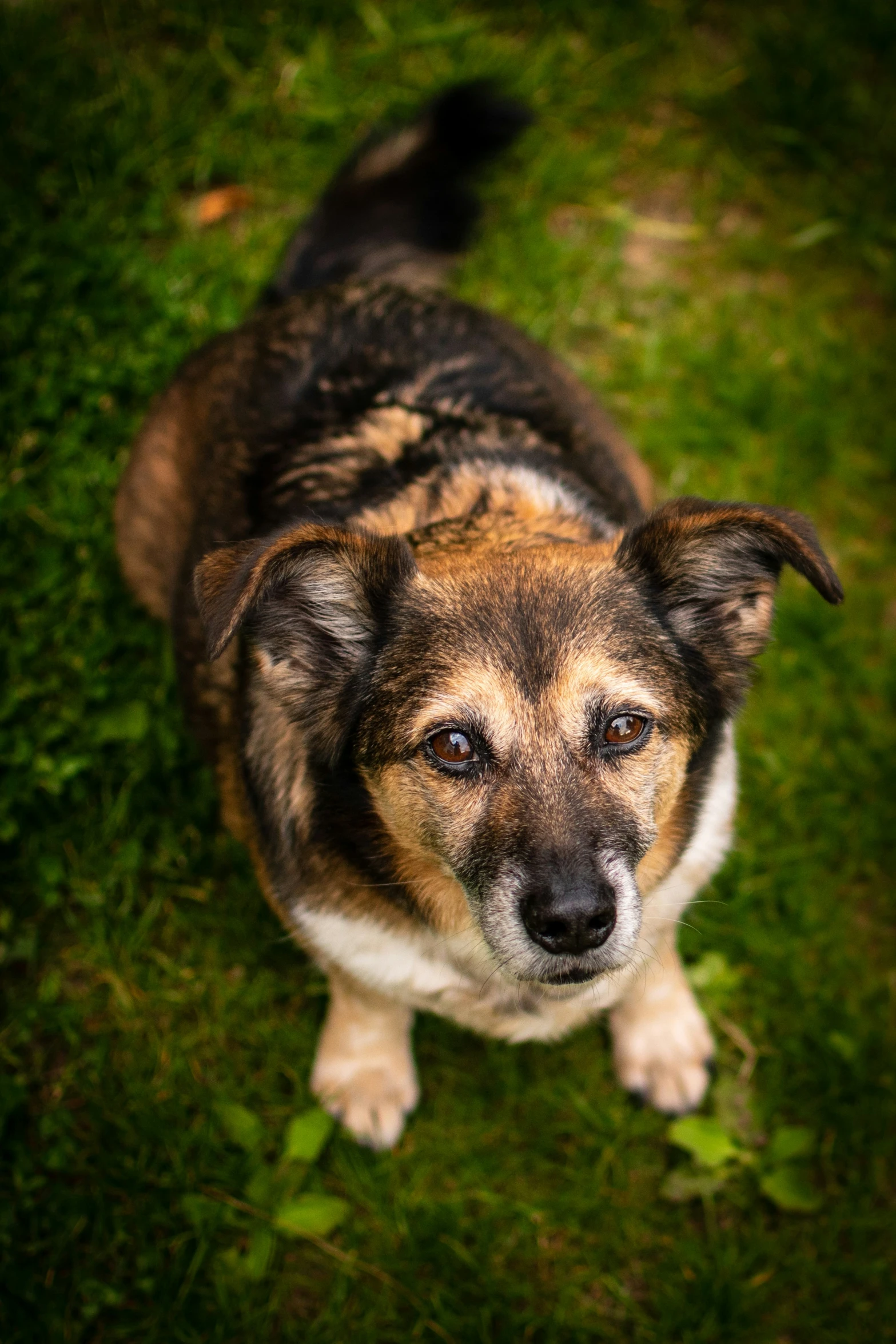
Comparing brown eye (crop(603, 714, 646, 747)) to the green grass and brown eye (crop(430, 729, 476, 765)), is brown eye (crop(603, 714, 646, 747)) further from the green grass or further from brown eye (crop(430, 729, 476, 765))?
the green grass

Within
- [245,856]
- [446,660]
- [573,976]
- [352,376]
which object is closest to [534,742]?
[446,660]

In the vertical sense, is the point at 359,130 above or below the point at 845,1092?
above

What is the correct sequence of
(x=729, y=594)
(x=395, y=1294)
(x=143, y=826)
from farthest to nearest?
(x=143, y=826)
(x=395, y=1294)
(x=729, y=594)

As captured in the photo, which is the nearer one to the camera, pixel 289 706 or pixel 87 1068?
pixel 289 706

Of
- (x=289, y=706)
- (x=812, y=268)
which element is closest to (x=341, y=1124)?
(x=289, y=706)

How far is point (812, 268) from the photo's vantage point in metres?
4.94

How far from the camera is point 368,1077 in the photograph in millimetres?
3348

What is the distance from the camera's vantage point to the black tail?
4.02 meters

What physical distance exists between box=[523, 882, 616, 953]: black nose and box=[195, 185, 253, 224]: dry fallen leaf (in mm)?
3882

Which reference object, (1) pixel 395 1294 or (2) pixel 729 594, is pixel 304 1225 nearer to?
(1) pixel 395 1294

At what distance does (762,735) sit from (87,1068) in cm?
275

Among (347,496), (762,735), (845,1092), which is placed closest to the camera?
(347,496)

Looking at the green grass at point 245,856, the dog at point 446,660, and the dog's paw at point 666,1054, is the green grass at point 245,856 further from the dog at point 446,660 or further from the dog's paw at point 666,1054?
the dog at point 446,660

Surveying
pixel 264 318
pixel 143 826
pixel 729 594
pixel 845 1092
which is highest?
pixel 264 318
